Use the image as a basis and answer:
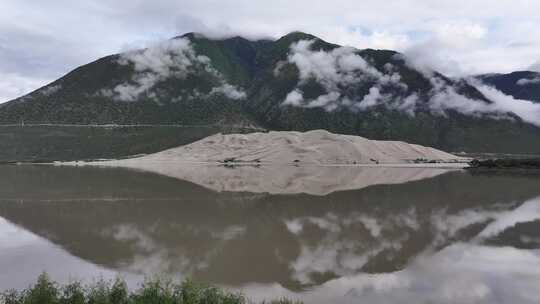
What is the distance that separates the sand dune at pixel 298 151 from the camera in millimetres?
101125

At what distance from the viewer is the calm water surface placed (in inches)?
605

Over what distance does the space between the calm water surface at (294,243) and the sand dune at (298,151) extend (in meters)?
59.5

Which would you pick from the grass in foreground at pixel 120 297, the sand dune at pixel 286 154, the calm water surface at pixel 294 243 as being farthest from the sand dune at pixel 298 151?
the grass in foreground at pixel 120 297

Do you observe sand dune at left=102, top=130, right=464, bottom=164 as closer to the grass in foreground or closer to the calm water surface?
the calm water surface

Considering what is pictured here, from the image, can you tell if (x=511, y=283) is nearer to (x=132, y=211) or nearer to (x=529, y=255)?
(x=529, y=255)

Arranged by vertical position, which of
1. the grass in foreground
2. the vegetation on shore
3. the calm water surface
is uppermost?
the grass in foreground

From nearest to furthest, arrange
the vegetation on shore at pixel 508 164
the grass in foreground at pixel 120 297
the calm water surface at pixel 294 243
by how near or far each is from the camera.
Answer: the grass in foreground at pixel 120 297
the calm water surface at pixel 294 243
the vegetation on shore at pixel 508 164

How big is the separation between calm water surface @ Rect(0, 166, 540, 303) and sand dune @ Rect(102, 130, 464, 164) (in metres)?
59.5

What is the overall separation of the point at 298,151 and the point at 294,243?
272ft

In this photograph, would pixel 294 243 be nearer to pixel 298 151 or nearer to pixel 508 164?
pixel 508 164

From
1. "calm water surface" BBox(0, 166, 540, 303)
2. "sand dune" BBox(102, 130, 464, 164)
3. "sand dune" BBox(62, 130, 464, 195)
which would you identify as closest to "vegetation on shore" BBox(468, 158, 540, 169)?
"sand dune" BBox(62, 130, 464, 195)

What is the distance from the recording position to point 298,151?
104 meters

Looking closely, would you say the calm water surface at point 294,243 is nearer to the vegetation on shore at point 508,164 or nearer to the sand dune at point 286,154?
the vegetation on shore at point 508,164

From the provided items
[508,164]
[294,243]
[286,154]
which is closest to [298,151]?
[286,154]
